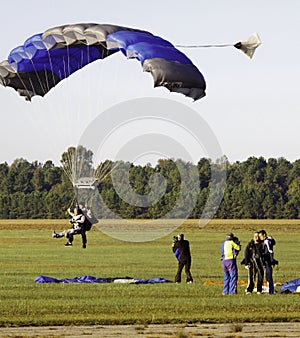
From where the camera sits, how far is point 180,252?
2717 centimetres

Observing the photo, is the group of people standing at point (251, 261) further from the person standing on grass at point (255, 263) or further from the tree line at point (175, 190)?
the tree line at point (175, 190)

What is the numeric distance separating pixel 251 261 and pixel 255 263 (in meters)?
0.13

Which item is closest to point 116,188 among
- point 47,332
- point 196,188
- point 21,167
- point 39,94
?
point 196,188

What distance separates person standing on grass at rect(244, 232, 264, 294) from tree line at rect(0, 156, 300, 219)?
87.1 meters

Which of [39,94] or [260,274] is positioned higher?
[39,94]

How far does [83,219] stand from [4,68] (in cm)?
409

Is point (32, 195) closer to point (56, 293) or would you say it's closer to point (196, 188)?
point (196, 188)

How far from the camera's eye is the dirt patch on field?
1678cm

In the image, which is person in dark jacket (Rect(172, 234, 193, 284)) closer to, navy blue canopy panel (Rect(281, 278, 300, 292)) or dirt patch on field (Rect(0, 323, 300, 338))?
navy blue canopy panel (Rect(281, 278, 300, 292))

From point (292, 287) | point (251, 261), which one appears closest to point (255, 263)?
point (251, 261)

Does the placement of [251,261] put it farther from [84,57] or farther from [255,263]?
[84,57]

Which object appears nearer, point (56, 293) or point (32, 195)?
point (56, 293)

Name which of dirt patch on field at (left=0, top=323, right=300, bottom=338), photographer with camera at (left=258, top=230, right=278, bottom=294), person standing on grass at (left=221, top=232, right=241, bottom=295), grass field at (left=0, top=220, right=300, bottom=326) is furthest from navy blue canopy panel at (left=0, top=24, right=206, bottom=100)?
dirt patch on field at (left=0, top=323, right=300, bottom=338)

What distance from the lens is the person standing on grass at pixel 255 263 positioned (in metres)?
24.1
